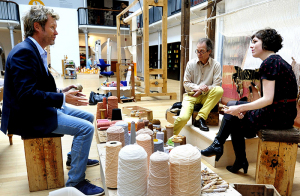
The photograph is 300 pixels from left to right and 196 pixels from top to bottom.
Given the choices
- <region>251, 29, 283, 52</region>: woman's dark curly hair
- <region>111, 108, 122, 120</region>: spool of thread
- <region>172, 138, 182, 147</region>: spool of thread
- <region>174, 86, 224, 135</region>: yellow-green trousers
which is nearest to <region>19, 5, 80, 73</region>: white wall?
<region>111, 108, 122, 120</region>: spool of thread

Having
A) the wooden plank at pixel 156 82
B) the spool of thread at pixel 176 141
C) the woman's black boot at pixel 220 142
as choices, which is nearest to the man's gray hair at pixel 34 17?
the spool of thread at pixel 176 141

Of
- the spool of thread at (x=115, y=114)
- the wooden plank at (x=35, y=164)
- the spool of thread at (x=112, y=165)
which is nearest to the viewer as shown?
the spool of thread at (x=112, y=165)

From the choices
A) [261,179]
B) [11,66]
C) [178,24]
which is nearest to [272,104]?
[261,179]

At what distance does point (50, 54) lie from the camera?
48.1ft

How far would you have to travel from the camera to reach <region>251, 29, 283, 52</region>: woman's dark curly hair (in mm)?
1664

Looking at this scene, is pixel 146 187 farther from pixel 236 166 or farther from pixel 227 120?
pixel 236 166

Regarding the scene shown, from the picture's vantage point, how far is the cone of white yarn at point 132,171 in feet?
3.92

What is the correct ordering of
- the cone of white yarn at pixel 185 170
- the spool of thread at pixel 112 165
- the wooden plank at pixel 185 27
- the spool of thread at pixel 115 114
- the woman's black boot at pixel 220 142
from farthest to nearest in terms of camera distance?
the wooden plank at pixel 185 27 → the spool of thread at pixel 115 114 → the woman's black boot at pixel 220 142 → the spool of thread at pixel 112 165 → the cone of white yarn at pixel 185 170

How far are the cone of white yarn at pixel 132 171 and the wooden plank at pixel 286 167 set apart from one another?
1151 mm

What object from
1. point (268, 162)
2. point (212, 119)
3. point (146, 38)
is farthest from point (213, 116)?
point (146, 38)

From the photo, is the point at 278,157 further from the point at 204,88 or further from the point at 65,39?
the point at 65,39

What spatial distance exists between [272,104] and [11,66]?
1.95m

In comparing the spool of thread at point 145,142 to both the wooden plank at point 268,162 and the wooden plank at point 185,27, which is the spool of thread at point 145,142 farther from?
the wooden plank at point 185,27

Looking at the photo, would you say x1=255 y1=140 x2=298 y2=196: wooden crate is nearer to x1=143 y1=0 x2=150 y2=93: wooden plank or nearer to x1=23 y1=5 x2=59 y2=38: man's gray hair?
x1=23 y1=5 x2=59 y2=38: man's gray hair
